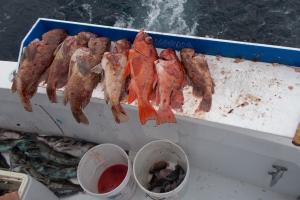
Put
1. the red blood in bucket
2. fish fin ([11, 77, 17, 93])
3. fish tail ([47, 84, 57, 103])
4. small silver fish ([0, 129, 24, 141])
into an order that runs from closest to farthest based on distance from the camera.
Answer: fish tail ([47, 84, 57, 103]), fish fin ([11, 77, 17, 93]), the red blood in bucket, small silver fish ([0, 129, 24, 141])

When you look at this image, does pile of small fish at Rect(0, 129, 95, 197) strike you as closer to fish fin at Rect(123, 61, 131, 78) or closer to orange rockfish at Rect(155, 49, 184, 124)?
fish fin at Rect(123, 61, 131, 78)

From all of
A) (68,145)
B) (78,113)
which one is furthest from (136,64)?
(68,145)

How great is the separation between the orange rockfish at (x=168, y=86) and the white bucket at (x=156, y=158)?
424 millimetres

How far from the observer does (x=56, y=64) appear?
2.58m

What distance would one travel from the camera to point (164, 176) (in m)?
2.66

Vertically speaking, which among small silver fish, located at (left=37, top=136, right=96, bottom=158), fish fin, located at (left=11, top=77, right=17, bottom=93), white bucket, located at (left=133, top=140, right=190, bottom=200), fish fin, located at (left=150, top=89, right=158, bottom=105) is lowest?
small silver fish, located at (left=37, top=136, right=96, bottom=158)

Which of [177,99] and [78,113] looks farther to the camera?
[78,113]

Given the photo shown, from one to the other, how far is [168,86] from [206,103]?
0.85 feet

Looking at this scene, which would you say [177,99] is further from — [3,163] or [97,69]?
[3,163]

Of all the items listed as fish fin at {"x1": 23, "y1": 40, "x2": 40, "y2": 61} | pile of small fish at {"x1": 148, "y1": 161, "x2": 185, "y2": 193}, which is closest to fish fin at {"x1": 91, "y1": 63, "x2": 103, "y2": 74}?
fish fin at {"x1": 23, "y1": 40, "x2": 40, "y2": 61}

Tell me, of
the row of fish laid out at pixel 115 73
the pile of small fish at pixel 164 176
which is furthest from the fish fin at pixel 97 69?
the pile of small fish at pixel 164 176

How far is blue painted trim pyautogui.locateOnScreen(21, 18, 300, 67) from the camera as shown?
89.7 inches

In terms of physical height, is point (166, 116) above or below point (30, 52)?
below

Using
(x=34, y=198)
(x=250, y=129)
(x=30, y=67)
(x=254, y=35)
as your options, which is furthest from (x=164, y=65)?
(x=254, y=35)
